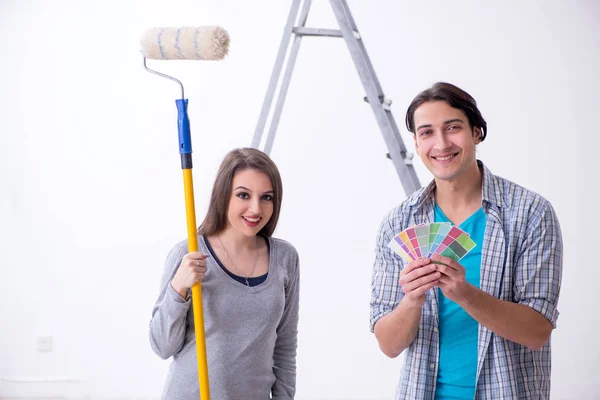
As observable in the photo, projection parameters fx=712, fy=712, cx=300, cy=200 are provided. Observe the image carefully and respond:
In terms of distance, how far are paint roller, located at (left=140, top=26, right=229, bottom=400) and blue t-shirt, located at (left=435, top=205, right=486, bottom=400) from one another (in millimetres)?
595

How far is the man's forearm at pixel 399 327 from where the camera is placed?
1.71 metres

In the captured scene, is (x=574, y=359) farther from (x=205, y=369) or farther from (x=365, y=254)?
(x=205, y=369)

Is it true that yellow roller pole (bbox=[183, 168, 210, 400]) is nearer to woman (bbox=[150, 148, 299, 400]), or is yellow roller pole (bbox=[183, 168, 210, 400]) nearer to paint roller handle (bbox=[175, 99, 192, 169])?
woman (bbox=[150, 148, 299, 400])

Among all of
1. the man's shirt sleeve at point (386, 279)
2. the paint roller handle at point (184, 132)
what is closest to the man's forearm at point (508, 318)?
the man's shirt sleeve at point (386, 279)

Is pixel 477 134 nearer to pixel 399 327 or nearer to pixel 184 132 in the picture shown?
pixel 399 327

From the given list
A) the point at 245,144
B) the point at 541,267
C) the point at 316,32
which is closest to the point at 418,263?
the point at 541,267

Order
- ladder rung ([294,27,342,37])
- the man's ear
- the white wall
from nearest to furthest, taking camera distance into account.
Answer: the man's ear < ladder rung ([294,27,342,37]) < the white wall

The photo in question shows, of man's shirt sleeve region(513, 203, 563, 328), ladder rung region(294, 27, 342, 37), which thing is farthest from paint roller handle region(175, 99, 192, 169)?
ladder rung region(294, 27, 342, 37)

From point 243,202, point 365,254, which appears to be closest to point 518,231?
point 243,202

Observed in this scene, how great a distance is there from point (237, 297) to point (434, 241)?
22.0 inches

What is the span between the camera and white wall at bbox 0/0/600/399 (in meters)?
4.17

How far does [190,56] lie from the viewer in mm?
1917

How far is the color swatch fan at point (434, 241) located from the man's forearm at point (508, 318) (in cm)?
10

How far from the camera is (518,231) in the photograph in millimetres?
1710
